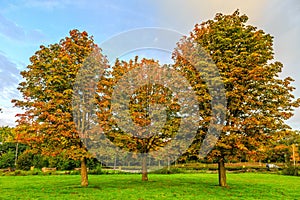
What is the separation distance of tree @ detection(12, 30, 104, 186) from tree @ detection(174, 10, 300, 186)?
6.88m

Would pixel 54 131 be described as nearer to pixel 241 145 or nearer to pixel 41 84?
pixel 41 84

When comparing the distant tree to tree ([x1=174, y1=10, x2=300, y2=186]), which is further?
the distant tree

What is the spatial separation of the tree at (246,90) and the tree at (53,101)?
6877 mm

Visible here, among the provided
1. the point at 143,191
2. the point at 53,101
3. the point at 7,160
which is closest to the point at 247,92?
the point at 143,191

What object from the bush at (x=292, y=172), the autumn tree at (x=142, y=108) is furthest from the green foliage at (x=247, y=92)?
the bush at (x=292, y=172)

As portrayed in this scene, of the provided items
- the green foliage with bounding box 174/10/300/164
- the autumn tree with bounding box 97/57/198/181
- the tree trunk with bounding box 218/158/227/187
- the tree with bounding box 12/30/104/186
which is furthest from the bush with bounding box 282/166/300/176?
the tree with bounding box 12/30/104/186

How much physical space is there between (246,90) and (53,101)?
11.0m

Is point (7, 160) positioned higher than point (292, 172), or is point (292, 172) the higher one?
point (7, 160)

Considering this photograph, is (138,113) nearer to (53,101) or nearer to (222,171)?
(53,101)

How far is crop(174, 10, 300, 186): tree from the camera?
1374 centimetres

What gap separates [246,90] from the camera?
1433 cm

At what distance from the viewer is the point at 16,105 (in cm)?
1518

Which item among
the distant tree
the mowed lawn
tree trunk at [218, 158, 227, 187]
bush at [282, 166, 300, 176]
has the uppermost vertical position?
the distant tree

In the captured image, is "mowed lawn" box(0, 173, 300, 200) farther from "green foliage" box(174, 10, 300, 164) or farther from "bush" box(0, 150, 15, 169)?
"bush" box(0, 150, 15, 169)
